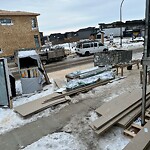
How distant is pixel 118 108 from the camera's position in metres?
5.63

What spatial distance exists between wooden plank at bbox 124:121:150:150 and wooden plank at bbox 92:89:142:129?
964mm

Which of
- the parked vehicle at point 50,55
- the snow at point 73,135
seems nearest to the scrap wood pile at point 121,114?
the snow at point 73,135

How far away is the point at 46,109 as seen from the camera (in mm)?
6742

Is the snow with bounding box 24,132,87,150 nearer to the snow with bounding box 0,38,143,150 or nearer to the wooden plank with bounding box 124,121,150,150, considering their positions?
the snow with bounding box 0,38,143,150

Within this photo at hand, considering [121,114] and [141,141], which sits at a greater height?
[121,114]

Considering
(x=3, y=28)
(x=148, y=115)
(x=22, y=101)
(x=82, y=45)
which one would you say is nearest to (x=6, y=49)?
(x=3, y=28)

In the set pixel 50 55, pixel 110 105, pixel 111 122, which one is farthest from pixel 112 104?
pixel 50 55

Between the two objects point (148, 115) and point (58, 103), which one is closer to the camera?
point (148, 115)

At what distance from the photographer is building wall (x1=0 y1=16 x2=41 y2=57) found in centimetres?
2275

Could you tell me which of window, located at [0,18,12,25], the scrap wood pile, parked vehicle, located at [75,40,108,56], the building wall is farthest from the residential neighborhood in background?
window, located at [0,18,12,25]

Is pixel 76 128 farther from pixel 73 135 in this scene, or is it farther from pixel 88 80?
pixel 88 80

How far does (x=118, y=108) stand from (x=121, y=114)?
38 cm

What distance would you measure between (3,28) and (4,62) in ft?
57.9

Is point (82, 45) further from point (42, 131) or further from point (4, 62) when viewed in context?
point (42, 131)
